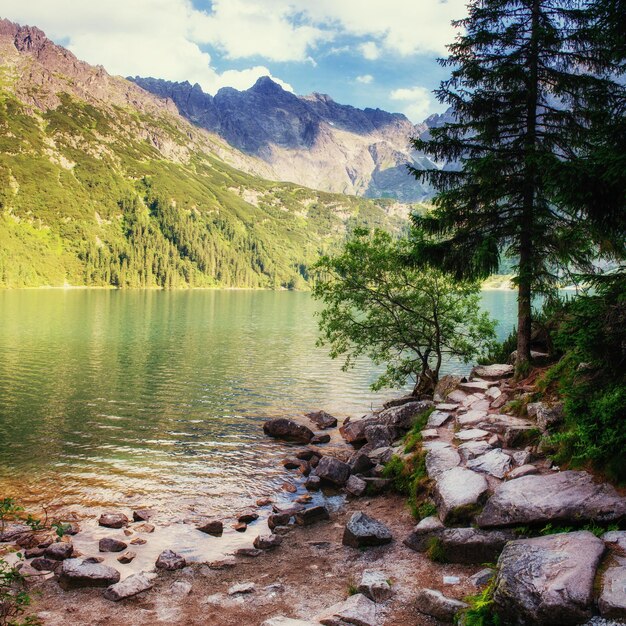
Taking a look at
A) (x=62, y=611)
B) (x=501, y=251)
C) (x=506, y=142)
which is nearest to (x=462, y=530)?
(x=62, y=611)

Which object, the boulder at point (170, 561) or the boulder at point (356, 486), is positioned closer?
the boulder at point (170, 561)

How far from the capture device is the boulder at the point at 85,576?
986 centimetres

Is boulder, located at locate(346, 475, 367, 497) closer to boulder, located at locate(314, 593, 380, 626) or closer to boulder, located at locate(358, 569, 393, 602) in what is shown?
boulder, located at locate(358, 569, 393, 602)

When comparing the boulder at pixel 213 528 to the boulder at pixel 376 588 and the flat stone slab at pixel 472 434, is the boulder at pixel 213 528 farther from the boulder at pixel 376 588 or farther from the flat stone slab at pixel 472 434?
the flat stone slab at pixel 472 434

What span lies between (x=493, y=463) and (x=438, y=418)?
500 centimetres

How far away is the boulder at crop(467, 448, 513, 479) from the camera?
36.4ft

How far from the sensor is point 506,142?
16.8m

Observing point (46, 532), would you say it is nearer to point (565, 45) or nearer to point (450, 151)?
point (450, 151)

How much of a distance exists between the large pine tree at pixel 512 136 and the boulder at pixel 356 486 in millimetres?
6993

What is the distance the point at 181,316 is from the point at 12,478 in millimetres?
74945

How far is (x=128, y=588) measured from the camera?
9.62m

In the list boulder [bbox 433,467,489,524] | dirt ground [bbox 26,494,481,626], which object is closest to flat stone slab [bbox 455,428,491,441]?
boulder [bbox 433,467,489,524]

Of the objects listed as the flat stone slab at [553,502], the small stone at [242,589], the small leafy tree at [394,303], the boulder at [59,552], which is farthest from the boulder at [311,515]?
the small leafy tree at [394,303]

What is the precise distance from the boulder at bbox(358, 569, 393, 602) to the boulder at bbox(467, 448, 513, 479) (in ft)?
12.7
